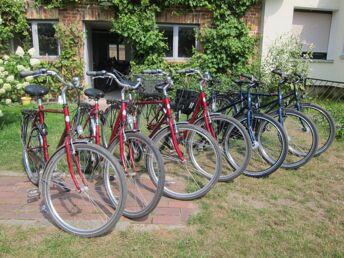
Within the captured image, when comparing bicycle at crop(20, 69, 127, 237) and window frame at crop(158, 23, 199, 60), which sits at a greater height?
window frame at crop(158, 23, 199, 60)

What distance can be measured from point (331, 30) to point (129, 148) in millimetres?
8266

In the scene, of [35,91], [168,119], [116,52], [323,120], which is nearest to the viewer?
[35,91]

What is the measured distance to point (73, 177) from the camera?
258cm

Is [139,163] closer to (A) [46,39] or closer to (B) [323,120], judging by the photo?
(B) [323,120]

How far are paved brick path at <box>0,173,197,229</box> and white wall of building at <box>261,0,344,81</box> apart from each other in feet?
20.8

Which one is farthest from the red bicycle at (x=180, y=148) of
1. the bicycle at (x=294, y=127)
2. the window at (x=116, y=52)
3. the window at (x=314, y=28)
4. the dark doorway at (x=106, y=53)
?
the window at (x=116, y=52)

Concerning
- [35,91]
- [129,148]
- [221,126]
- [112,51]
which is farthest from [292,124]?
[112,51]

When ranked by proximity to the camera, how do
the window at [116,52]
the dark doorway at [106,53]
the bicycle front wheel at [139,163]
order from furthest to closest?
the window at [116,52]
the dark doorway at [106,53]
the bicycle front wheel at [139,163]

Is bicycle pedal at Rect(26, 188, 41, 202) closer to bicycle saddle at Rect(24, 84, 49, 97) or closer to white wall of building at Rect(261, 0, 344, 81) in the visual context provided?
bicycle saddle at Rect(24, 84, 49, 97)

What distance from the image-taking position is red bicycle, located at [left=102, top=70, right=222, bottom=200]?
10.2 ft

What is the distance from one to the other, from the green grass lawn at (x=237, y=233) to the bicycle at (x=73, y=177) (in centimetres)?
17

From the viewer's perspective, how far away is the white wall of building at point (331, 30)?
8.23 meters

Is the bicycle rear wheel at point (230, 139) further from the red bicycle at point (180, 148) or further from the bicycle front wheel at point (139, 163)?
the bicycle front wheel at point (139, 163)

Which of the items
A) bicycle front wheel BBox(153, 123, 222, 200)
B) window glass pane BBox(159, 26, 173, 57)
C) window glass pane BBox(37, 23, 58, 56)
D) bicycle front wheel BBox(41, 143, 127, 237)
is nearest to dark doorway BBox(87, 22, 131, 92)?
window glass pane BBox(37, 23, 58, 56)
